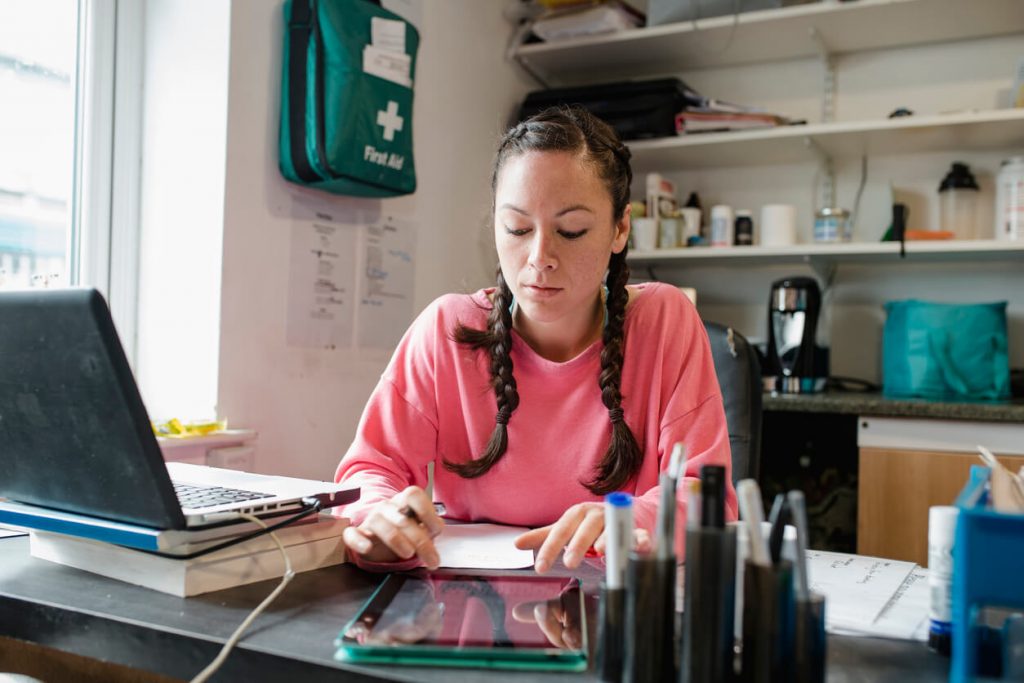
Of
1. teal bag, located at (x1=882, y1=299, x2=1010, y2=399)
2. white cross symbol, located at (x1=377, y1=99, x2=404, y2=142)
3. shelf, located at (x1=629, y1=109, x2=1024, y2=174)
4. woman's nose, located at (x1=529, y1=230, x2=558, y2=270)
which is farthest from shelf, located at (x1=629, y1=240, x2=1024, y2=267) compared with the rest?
woman's nose, located at (x1=529, y1=230, x2=558, y2=270)

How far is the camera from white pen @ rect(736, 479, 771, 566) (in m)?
0.48

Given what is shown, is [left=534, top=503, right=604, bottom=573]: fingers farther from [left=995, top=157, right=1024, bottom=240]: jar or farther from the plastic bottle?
the plastic bottle

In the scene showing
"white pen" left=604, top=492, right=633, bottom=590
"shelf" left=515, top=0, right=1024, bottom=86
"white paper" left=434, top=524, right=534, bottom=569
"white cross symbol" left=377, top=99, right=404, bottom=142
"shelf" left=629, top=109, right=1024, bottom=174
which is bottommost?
"white paper" left=434, top=524, right=534, bottom=569

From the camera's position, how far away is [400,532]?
0.76m

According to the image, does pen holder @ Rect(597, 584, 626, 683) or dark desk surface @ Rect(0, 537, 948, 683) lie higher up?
pen holder @ Rect(597, 584, 626, 683)

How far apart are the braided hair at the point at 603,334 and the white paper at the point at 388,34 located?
756mm

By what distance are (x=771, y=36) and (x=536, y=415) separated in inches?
72.3

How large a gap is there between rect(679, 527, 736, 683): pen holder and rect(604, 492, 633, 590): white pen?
0.16ft

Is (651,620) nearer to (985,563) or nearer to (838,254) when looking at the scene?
(985,563)

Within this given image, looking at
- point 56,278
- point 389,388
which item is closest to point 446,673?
point 389,388

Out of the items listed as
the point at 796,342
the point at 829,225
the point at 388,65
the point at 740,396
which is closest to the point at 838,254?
the point at 829,225

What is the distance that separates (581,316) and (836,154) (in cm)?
170

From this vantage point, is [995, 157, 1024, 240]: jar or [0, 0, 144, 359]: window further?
[995, 157, 1024, 240]: jar

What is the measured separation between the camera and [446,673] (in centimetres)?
54
